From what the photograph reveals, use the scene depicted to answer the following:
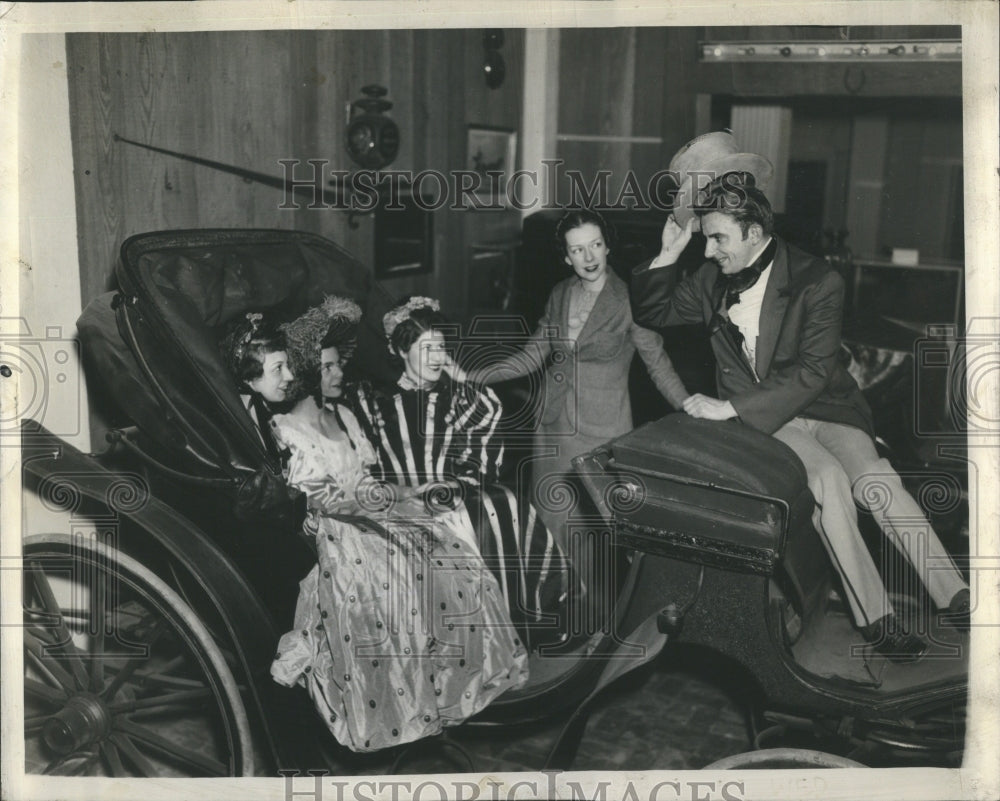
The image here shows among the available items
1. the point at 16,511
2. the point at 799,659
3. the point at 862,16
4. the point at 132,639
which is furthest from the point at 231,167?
the point at 799,659

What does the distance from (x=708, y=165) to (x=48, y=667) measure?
7.00ft

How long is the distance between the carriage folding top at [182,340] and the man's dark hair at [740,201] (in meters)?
1.12

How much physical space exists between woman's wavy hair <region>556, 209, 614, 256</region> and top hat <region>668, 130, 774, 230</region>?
0.59 feet

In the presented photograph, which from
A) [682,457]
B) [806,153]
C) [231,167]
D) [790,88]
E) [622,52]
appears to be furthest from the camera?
[806,153]

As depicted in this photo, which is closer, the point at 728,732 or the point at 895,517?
the point at 895,517

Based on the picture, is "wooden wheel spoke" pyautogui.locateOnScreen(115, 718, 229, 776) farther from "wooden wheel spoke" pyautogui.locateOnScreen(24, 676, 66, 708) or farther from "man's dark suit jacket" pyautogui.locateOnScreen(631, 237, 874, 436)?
"man's dark suit jacket" pyautogui.locateOnScreen(631, 237, 874, 436)

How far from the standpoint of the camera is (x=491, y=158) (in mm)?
3705

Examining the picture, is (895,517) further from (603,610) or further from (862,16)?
(862,16)

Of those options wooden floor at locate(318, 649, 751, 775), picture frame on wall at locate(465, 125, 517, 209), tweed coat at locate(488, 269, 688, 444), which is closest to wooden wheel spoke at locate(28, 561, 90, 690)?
wooden floor at locate(318, 649, 751, 775)

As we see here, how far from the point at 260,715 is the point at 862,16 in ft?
7.60

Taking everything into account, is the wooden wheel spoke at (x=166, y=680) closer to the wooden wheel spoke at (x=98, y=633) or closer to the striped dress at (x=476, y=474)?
the wooden wheel spoke at (x=98, y=633)

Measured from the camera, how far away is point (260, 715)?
241 centimetres

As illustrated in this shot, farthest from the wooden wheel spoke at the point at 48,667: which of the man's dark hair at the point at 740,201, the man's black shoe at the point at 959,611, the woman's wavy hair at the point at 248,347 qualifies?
the man's black shoe at the point at 959,611

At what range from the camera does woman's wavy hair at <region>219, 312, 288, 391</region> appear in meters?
2.40
